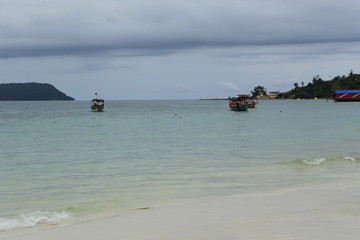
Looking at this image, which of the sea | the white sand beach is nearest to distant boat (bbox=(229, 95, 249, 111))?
the sea

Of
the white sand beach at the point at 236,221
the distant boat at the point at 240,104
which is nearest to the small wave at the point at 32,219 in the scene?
the white sand beach at the point at 236,221

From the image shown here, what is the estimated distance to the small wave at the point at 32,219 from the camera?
29.9 feet

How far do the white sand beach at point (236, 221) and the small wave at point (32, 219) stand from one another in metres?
0.71

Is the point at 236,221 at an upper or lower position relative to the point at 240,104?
lower

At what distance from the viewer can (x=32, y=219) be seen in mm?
9578

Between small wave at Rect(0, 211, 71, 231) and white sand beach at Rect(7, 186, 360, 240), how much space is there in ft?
2.31

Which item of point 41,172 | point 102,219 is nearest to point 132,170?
point 41,172

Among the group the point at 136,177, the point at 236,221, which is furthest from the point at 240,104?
the point at 236,221

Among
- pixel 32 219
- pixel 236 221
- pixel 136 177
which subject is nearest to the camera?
pixel 236 221

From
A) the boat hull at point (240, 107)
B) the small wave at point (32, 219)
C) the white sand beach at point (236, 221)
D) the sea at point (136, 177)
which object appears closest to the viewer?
the white sand beach at point (236, 221)

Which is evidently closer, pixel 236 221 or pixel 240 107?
pixel 236 221

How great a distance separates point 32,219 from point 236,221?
4.44 m

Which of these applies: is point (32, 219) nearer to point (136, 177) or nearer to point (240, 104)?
point (136, 177)

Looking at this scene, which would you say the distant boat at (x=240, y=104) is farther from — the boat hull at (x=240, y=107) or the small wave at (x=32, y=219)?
the small wave at (x=32, y=219)
